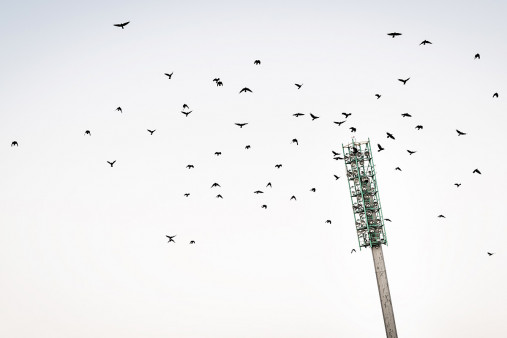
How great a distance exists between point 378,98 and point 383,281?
34.2 m

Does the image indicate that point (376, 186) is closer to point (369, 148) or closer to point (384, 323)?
point (369, 148)

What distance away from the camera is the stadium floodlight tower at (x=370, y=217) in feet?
232

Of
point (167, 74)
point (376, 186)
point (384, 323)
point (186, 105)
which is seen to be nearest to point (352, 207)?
point (376, 186)

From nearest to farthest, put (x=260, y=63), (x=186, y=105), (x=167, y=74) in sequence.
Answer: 1. (x=167, y=74)
2. (x=260, y=63)
3. (x=186, y=105)

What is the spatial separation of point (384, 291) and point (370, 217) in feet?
32.6

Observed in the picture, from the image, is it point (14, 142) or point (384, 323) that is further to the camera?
point (384, 323)

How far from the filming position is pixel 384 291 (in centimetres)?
7100

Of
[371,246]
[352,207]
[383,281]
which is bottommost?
[383,281]

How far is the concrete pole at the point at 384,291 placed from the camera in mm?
70125

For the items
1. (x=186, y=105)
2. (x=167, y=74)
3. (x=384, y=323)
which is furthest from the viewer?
(x=384, y=323)

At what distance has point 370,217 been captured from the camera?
71312mm

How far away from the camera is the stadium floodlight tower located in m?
70.8

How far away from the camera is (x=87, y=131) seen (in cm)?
4559

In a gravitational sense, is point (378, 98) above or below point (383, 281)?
above
